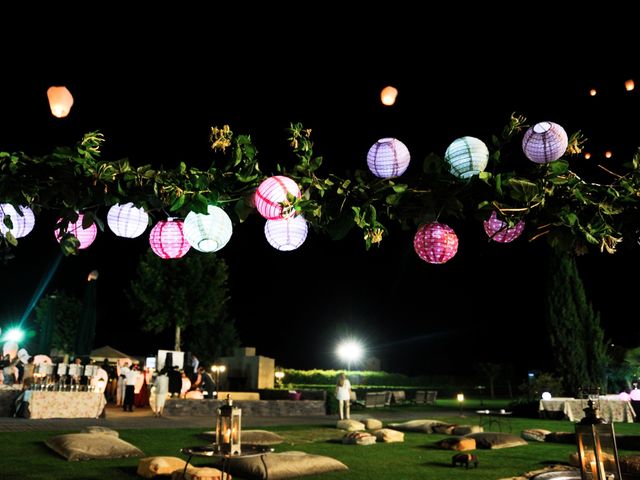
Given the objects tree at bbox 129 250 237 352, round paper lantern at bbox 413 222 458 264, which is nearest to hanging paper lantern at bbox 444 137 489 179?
round paper lantern at bbox 413 222 458 264

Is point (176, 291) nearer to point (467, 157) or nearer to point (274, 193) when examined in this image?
point (274, 193)

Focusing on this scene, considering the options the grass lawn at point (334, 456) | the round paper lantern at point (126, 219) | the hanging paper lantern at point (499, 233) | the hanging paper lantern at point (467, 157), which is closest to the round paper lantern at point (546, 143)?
the hanging paper lantern at point (467, 157)

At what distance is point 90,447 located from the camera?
886 centimetres

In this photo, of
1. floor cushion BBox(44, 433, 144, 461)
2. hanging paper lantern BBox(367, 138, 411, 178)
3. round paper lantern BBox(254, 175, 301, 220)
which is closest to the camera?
round paper lantern BBox(254, 175, 301, 220)

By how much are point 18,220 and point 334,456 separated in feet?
24.2

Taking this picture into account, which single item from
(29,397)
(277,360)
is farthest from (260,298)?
(29,397)

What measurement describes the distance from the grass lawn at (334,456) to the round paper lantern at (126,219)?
447 cm

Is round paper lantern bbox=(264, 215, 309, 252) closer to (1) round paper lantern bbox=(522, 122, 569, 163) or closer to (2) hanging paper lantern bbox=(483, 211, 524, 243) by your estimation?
(2) hanging paper lantern bbox=(483, 211, 524, 243)

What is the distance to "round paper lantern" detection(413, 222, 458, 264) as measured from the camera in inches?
176

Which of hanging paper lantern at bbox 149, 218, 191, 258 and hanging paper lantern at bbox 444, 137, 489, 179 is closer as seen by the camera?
hanging paper lantern at bbox 444, 137, 489, 179

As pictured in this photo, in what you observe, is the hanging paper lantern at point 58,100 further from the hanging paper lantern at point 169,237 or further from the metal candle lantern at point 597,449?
the metal candle lantern at point 597,449

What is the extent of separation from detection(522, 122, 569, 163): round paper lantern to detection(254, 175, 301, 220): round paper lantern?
1.64 meters

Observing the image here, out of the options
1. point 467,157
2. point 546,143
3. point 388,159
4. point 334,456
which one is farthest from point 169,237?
point 334,456

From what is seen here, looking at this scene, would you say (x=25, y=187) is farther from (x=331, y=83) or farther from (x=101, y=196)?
(x=331, y=83)
